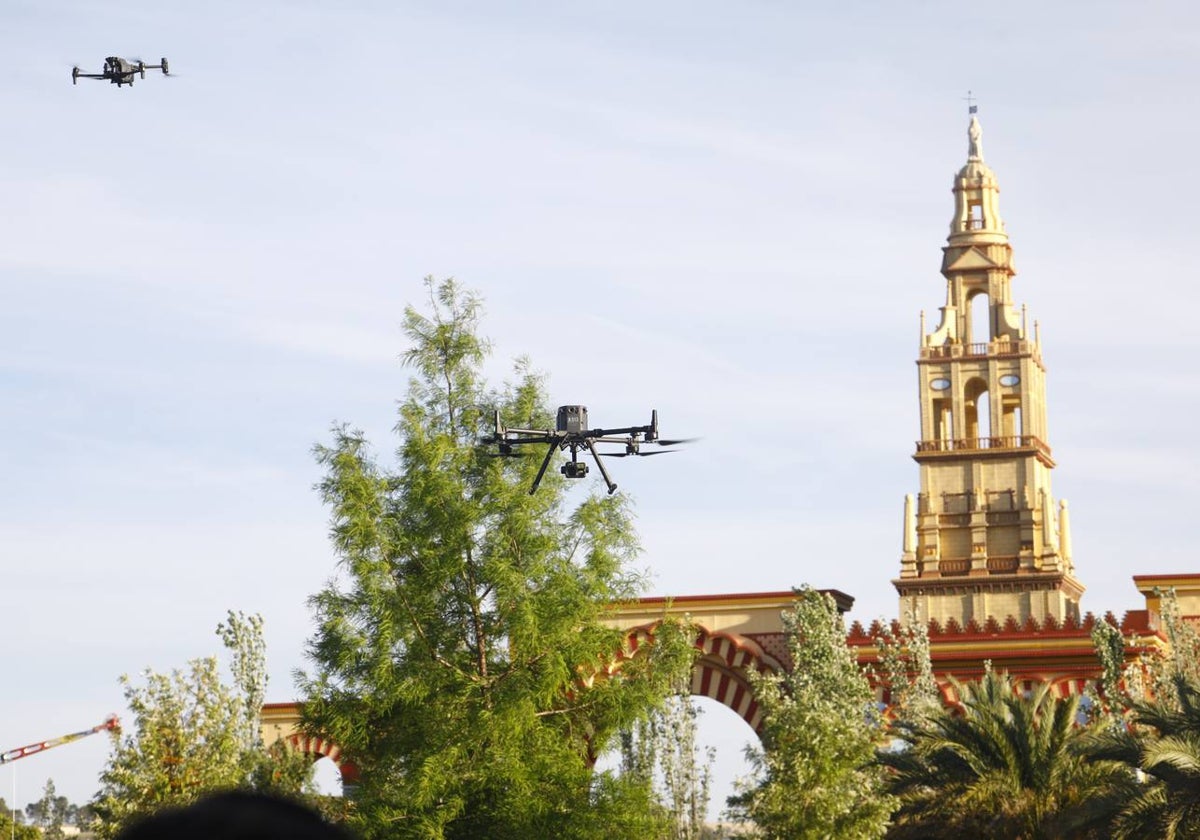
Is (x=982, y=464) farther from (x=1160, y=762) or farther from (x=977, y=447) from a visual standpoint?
(x=1160, y=762)

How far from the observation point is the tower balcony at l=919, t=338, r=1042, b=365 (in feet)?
235

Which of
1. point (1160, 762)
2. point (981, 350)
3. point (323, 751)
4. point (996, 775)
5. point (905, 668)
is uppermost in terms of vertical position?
point (981, 350)

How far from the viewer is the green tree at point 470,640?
42844 mm

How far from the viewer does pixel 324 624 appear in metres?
44.6

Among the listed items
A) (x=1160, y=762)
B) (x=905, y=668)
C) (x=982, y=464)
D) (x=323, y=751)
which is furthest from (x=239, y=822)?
(x=982, y=464)

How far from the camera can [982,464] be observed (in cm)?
7094

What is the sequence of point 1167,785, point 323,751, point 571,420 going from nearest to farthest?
1. point 1167,785
2. point 571,420
3. point 323,751

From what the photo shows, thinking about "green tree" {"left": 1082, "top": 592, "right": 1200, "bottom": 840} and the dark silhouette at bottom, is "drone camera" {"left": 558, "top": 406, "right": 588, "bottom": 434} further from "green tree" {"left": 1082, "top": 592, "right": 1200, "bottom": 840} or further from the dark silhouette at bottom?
the dark silhouette at bottom

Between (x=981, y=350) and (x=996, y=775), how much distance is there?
1390 inches

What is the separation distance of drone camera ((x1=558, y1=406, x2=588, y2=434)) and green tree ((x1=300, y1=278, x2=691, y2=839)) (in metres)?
8.82

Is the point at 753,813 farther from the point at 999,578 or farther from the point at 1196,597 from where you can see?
the point at 999,578

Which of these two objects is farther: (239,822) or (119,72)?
(119,72)

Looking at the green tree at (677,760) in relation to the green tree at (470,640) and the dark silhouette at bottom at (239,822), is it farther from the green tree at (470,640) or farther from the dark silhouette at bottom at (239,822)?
the dark silhouette at bottom at (239,822)

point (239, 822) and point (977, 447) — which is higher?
point (977, 447)
